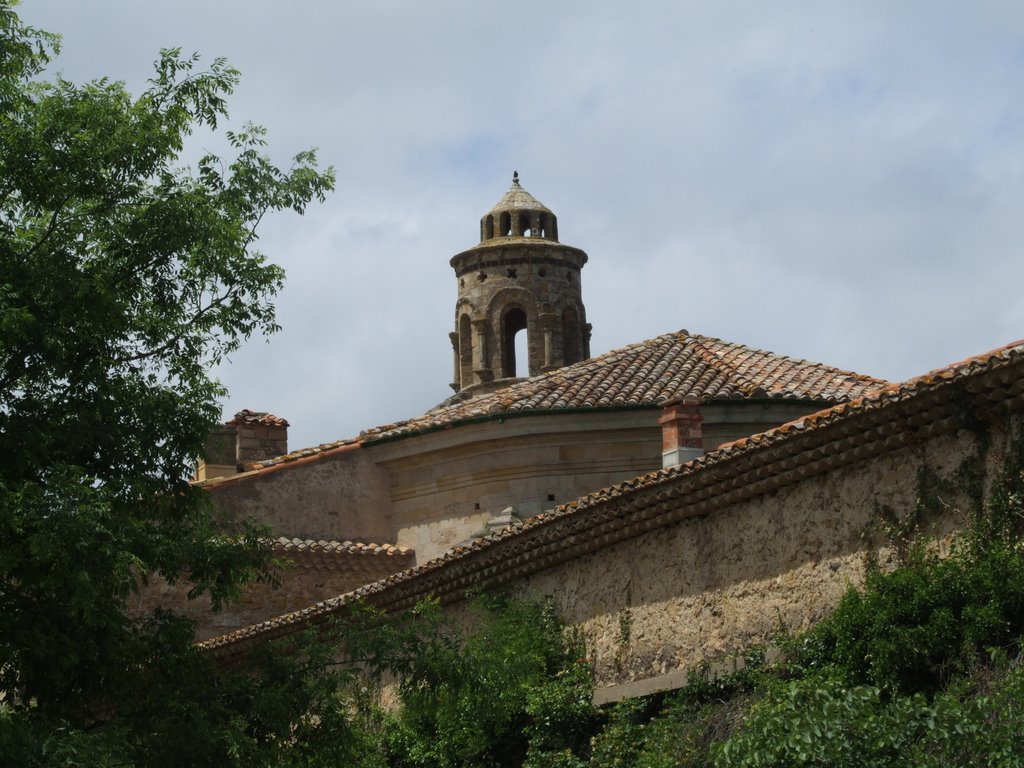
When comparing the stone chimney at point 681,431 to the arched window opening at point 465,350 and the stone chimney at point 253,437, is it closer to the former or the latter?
the stone chimney at point 253,437

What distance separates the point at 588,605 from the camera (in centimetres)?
1438

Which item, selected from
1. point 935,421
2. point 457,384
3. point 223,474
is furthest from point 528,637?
point 457,384

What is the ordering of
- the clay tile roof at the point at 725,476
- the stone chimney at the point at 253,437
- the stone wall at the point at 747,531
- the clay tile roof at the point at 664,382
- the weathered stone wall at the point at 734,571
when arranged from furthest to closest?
the stone chimney at the point at 253,437, the clay tile roof at the point at 664,382, the weathered stone wall at the point at 734,571, the stone wall at the point at 747,531, the clay tile roof at the point at 725,476

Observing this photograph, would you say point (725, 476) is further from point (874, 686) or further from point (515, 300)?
point (515, 300)

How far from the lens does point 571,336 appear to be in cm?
3609

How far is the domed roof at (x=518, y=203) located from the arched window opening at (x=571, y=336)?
2.35m

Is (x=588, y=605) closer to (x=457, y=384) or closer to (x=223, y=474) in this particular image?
(x=223, y=474)

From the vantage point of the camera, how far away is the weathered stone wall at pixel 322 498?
21484mm

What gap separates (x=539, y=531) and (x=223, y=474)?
11.2 meters

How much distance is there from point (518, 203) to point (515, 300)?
2169 mm

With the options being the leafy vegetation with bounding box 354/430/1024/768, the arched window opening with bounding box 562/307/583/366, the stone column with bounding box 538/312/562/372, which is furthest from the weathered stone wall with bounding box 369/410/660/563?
the arched window opening with bounding box 562/307/583/366

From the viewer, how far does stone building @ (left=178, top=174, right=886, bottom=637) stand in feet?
67.2

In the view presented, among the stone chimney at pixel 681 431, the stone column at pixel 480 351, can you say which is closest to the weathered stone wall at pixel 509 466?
the stone chimney at pixel 681 431

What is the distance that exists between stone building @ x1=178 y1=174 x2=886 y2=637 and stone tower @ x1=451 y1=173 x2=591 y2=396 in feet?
41.1
